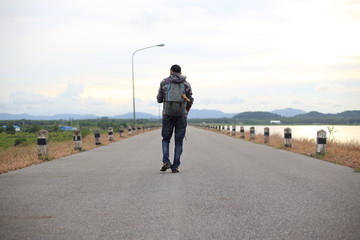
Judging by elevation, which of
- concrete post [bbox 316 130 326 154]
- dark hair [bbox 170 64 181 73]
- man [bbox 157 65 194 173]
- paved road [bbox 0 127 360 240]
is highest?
dark hair [bbox 170 64 181 73]

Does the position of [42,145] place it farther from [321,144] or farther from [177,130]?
[321,144]

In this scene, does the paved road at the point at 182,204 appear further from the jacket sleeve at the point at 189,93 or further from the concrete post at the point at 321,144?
the concrete post at the point at 321,144

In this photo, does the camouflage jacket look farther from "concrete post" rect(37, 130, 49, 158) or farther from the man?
"concrete post" rect(37, 130, 49, 158)

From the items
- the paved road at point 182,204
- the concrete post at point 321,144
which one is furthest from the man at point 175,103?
the concrete post at point 321,144

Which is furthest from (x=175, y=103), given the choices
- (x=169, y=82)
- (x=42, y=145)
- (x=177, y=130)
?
(x=42, y=145)

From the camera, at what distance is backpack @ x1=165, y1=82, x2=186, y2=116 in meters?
7.12

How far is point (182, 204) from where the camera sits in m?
4.45

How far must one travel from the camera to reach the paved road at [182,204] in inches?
132

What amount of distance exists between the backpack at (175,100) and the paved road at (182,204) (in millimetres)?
1277

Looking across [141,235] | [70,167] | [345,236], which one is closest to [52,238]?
[141,235]

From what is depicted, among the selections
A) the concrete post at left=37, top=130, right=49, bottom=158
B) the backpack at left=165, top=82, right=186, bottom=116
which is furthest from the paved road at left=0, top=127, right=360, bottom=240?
the concrete post at left=37, top=130, right=49, bottom=158

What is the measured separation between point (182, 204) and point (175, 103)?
10.0 feet

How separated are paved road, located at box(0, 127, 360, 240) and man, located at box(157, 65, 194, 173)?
70 centimetres

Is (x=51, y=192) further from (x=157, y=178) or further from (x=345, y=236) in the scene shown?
(x=345, y=236)
